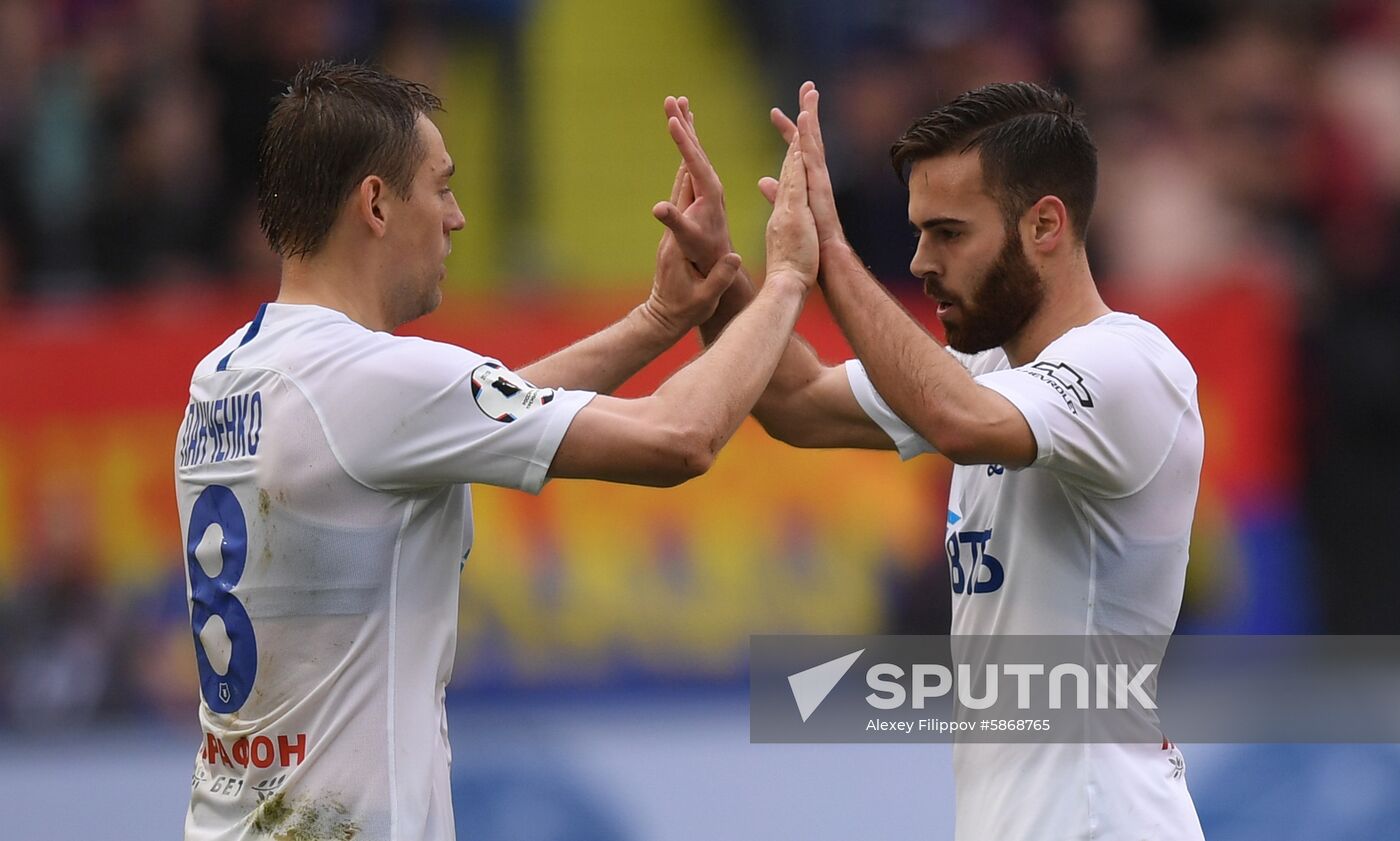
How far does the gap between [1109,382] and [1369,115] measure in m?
6.04

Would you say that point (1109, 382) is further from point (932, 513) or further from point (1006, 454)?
point (932, 513)

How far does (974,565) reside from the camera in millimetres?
4000

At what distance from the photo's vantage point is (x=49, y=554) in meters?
8.07

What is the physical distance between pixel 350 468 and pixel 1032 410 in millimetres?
1434

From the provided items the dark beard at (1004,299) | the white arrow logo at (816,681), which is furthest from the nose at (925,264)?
the white arrow logo at (816,681)

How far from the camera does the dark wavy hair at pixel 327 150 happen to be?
11.7 ft

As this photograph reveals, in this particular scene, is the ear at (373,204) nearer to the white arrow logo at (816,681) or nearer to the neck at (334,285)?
the neck at (334,285)

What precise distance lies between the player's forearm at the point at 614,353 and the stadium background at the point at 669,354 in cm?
235

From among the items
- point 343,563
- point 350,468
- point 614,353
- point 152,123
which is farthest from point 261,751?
point 152,123

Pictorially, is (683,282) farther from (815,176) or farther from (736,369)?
(736,369)

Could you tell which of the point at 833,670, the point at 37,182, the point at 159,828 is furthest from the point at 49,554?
the point at 833,670

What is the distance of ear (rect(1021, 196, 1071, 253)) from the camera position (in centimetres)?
406

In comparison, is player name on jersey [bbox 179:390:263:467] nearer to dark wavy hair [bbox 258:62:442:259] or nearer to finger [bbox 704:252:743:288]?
dark wavy hair [bbox 258:62:442:259]

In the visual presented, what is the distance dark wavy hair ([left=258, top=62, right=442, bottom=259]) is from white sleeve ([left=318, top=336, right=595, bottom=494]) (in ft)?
1.25
